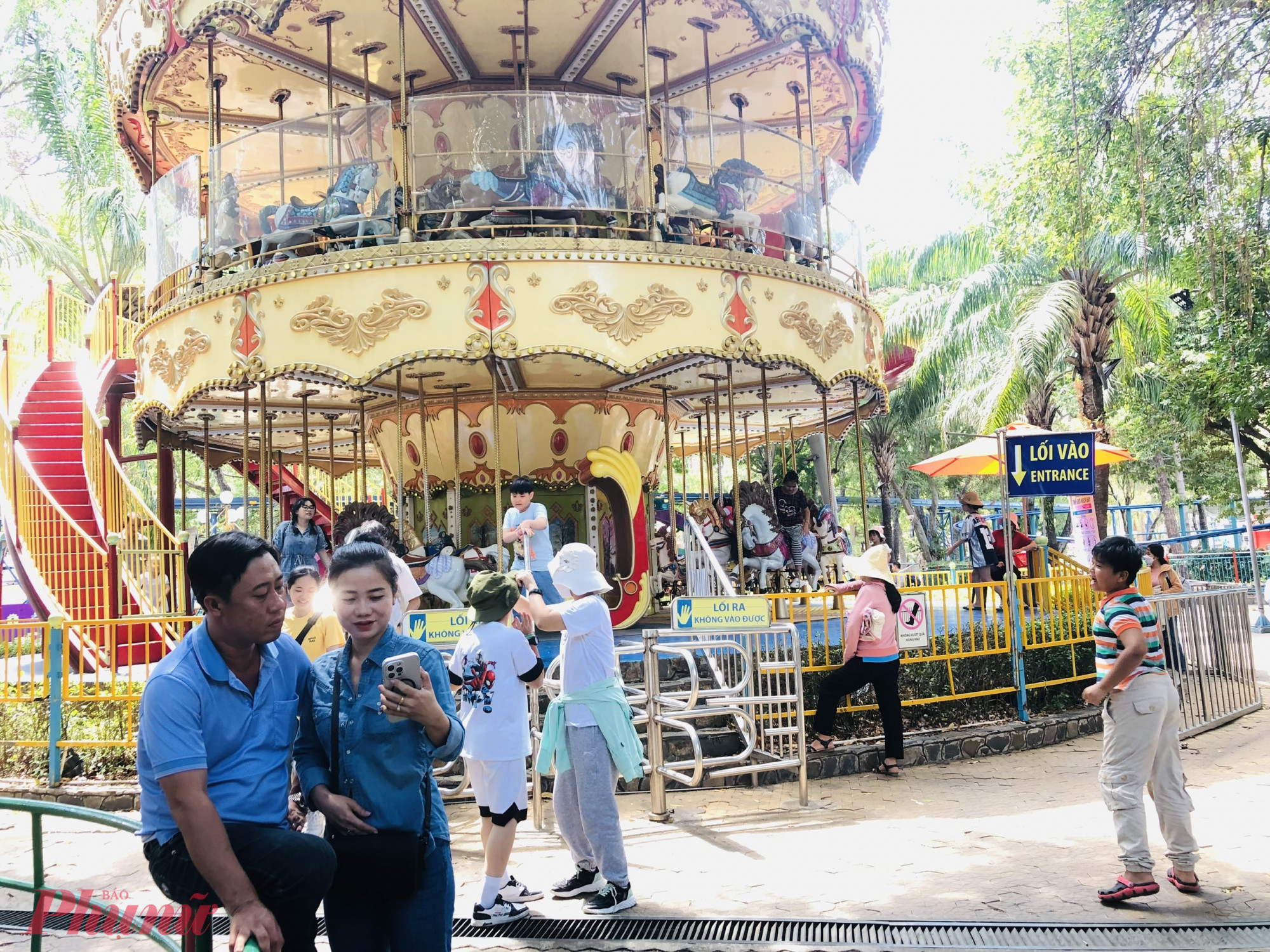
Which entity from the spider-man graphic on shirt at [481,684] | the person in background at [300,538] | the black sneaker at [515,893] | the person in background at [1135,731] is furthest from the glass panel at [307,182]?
the person in background at [1135,731]

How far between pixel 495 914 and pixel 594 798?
0.75 meters

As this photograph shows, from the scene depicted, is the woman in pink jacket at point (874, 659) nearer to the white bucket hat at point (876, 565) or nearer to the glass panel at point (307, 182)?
the white bucket hat at point (876, 565)

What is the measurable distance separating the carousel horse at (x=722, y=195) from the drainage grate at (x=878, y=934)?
8.03 m

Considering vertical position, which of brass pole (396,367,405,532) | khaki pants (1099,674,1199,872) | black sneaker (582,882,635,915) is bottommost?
black sneaker (582,882,635,915)

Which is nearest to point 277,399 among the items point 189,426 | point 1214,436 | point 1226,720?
point 189,426

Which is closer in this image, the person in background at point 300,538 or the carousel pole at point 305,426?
the person in background at point 300,538

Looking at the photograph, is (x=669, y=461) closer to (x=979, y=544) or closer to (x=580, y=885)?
(x=979, y=544)

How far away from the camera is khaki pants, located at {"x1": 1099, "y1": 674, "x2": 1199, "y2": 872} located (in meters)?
5.39

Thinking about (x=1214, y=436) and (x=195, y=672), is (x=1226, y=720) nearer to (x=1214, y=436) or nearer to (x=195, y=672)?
(x=195, y=672)

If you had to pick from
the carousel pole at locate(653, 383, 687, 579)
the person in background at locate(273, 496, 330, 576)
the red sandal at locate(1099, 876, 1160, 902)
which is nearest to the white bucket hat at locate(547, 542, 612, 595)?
the red sandal at locate(1099, 876, 1160, 902)

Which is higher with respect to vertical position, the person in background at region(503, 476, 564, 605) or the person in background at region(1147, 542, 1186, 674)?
the person in background at region(503, 476, 564, 605)

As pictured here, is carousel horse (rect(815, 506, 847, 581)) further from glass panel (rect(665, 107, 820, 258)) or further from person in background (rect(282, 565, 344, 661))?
person in background (rect(282, 565, 344, 661))

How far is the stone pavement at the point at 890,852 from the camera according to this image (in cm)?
550

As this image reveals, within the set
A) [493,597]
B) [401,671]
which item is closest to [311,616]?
[493,597]
